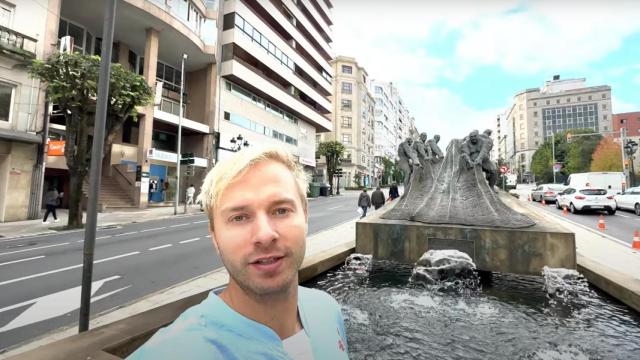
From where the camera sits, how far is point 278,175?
107cm

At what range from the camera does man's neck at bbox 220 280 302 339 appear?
Answer: 937mm

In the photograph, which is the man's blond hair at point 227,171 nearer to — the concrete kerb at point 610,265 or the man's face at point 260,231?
the man's face at point 260,231

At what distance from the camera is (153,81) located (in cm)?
2322

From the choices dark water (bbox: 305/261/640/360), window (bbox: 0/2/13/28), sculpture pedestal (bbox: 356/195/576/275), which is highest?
window (bbox: 0/2/13/28)

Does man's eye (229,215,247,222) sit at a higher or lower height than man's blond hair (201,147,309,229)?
lower

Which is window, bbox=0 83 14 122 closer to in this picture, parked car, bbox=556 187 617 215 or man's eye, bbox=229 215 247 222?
man's eye, bbox=229 215 247 222

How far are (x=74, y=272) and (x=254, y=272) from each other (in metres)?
8.10

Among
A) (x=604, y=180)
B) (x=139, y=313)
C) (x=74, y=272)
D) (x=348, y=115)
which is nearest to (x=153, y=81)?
(x=74, y=272)

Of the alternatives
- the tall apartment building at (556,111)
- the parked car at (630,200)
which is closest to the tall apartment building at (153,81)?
the parked car at (630,200)

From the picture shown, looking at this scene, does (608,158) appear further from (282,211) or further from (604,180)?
(282,211)

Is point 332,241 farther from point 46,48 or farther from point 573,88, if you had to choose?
point 573,88

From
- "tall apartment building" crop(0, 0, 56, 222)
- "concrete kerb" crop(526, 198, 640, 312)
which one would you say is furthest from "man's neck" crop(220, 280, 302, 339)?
"tall apartment building" crop(0, 0, 56, 222)

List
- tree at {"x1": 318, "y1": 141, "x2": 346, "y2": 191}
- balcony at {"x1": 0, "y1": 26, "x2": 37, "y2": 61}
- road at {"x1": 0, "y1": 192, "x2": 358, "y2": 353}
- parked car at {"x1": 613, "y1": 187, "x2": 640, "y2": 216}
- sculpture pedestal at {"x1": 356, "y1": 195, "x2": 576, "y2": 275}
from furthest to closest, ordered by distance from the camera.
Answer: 1. tree at {"x1": 318, "y1": 141, "x2": 346, "y2": 191}
2. parked car at {"x1": 613, "y1": 187, "x2": 640, "y2": 216}
3. balcony at {"x1": 0, "y1": 26, "x2": 37, "y2": 61}
4. sculpture pedestal at {"x1": 356, "y1": 195, "x2": 576, "y2": 275}
5. road at {"x1": 0, "y1": 192, "x2": 358, "y2": 353}

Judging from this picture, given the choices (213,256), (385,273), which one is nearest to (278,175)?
(385,273)
